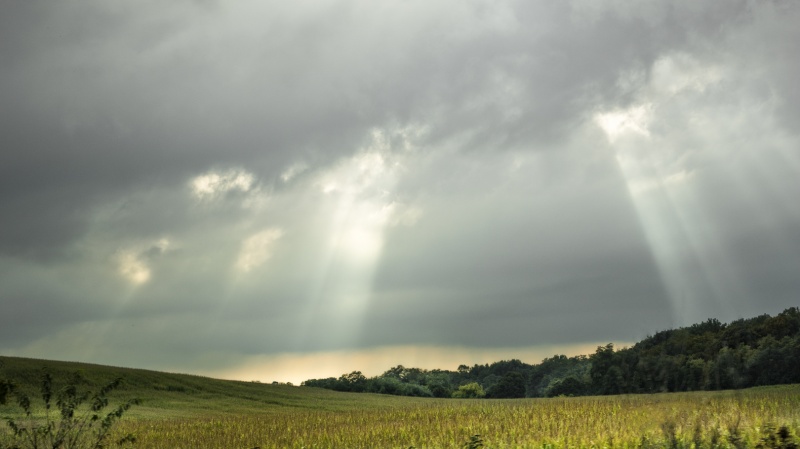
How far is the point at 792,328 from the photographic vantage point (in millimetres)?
87938

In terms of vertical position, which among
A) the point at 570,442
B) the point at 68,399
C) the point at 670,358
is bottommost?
the point at 570,442

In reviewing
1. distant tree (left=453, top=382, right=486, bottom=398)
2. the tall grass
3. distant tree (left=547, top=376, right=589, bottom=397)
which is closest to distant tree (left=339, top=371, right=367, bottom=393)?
distant tree (left=453, top=382, right=486, bottom=398)

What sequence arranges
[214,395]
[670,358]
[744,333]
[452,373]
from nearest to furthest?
1. [214,395]
2. [670,358]
3. [744,333]
4. [452,373]

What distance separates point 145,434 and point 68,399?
55.5 feet

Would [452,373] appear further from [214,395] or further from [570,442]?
[570,442]

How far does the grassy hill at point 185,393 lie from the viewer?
56.3 metres

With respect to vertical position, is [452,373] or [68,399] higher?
[452,373]

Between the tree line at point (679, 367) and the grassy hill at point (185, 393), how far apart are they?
30.9 meters

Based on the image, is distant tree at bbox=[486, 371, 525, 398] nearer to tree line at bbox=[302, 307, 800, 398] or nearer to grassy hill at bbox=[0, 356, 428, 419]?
tree line at bbox=[302, 307, 800, 398]

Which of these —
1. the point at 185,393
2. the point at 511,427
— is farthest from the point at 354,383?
the point at 511,427

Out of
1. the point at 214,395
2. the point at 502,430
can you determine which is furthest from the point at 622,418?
the point at 214,395

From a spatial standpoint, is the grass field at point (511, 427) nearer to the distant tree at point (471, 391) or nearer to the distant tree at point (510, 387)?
the distant tree at point (471, 391)

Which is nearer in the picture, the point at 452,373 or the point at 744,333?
the point at 744,333

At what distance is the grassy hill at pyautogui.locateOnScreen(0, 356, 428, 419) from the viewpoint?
56.3m
